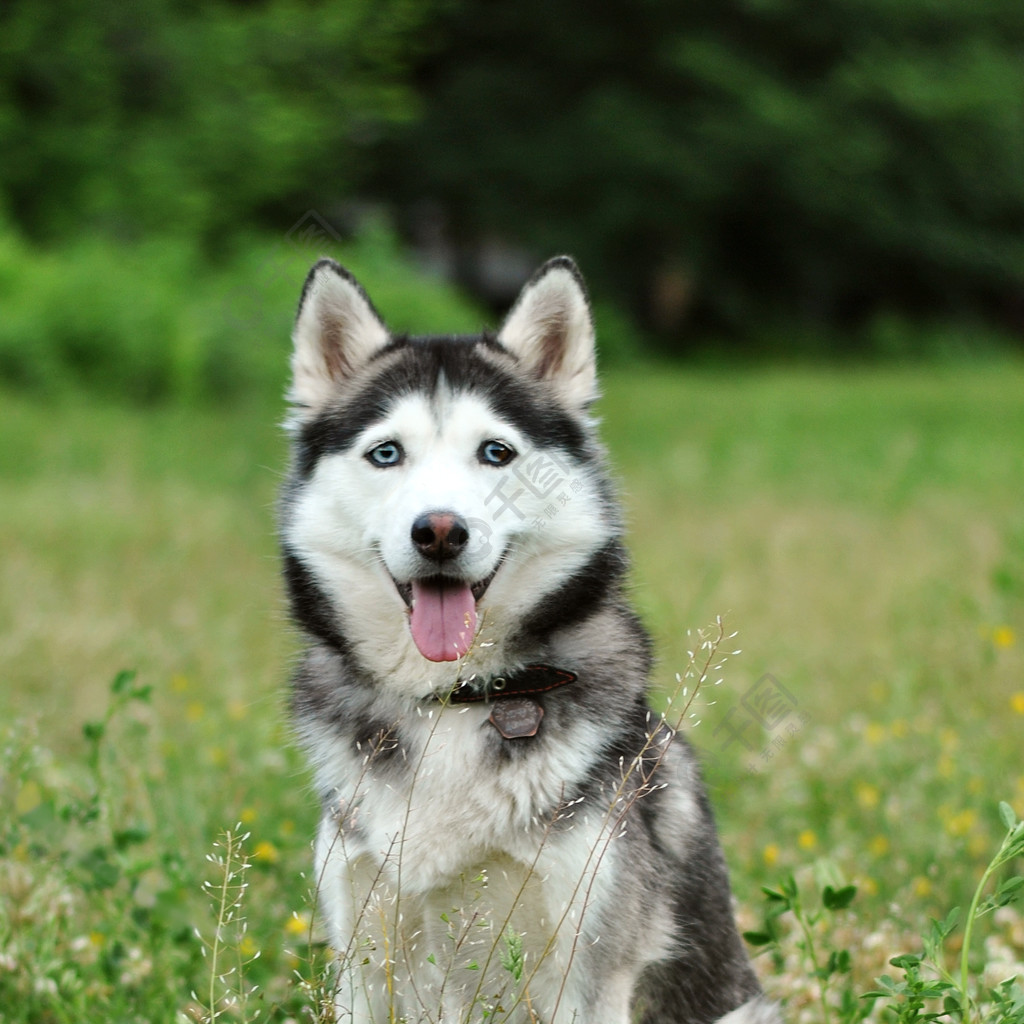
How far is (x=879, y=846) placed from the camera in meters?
3.85

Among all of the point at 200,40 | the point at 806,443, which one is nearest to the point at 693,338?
the point at 200,40

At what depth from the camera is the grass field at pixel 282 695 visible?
304cm

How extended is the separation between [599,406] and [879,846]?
11.5m

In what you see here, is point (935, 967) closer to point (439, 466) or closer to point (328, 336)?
point (439, 466)

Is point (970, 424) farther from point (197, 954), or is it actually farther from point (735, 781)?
point (197, 954)

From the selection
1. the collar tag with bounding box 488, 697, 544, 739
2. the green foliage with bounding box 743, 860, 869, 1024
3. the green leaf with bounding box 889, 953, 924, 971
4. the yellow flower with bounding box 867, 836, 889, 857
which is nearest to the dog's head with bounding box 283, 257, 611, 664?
the collar tag with bounding box 488, 697, 544, 739

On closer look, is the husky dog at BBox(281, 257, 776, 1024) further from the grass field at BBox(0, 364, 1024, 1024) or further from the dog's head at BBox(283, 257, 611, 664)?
the grass field at BBox(0, 364, 1024, 1024)

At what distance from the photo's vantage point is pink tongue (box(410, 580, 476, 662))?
2.60 m

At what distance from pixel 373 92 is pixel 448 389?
21.0m

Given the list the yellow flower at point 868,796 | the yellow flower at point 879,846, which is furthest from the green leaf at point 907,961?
the yellow flower at point 868,796

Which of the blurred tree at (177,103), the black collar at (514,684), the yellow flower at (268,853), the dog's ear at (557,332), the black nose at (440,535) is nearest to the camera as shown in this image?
the black nose at (440,535)

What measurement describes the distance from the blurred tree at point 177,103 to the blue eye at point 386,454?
16.7 meters

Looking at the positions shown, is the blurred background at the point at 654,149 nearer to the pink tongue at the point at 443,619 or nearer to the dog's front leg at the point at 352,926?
the pink tongue at the point at 443,619

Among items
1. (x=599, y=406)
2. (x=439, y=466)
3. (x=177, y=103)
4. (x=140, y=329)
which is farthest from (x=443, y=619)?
(x=177, y=103)
